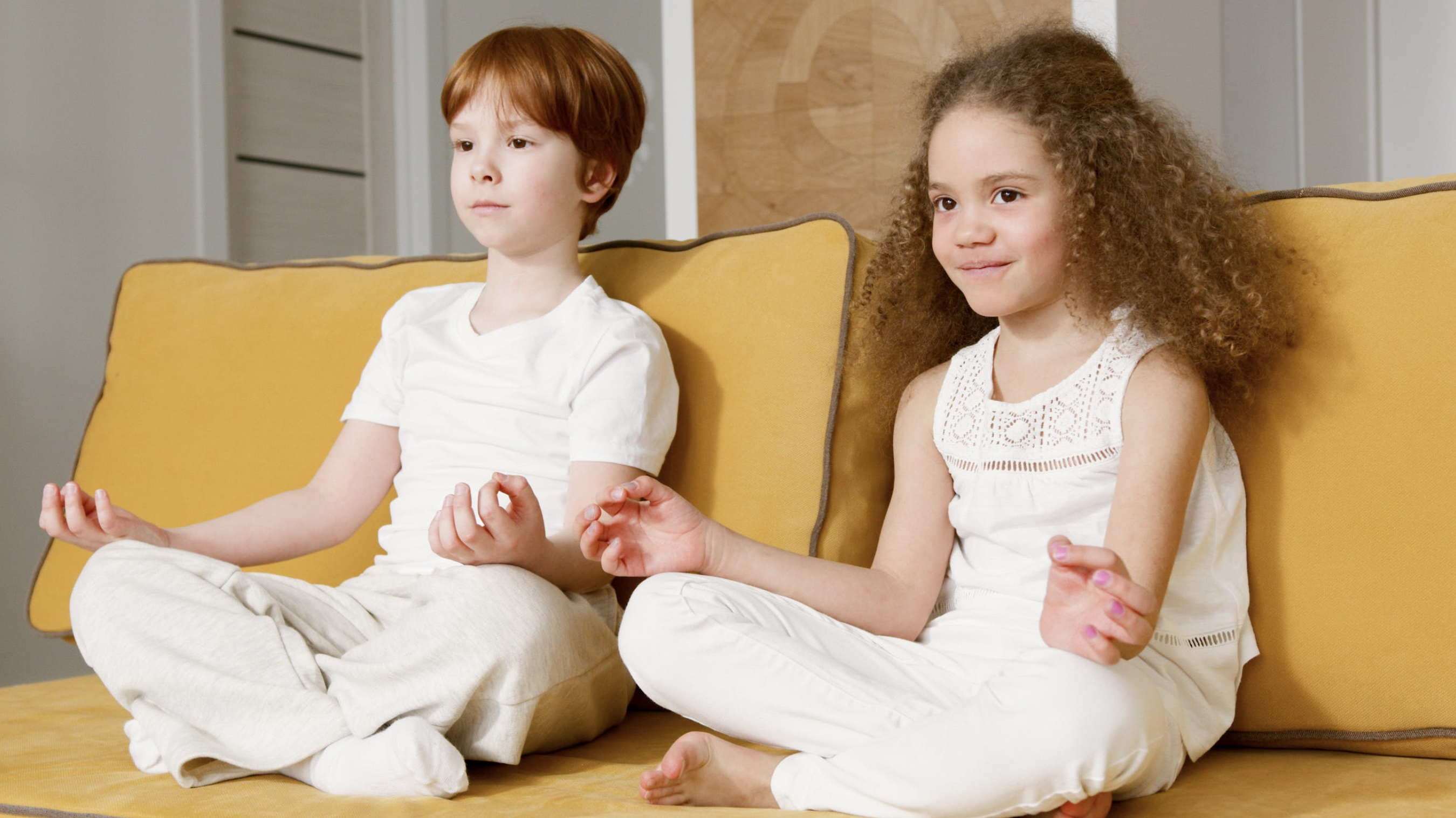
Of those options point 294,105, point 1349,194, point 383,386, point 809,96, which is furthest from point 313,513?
point 294,105

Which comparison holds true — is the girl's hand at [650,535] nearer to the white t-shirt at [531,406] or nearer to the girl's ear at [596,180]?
the white t-shirt at [531,406]

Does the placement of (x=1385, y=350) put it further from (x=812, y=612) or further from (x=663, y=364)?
(x=663, y=364)

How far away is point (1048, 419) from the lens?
1037 mm

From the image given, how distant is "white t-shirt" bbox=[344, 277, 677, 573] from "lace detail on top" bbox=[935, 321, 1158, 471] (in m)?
0.27

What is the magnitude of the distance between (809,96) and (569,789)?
4.60ft

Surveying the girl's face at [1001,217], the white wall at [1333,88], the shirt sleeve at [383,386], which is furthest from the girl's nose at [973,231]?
the white wall at [1333,88]

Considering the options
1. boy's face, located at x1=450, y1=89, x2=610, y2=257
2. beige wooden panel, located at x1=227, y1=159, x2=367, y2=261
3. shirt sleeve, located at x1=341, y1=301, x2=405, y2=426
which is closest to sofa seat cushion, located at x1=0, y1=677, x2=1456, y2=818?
shirt sleeve, located at x1=341, y1=301, x2=405, y2=426

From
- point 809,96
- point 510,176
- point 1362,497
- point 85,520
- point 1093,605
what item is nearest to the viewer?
point 1093,605

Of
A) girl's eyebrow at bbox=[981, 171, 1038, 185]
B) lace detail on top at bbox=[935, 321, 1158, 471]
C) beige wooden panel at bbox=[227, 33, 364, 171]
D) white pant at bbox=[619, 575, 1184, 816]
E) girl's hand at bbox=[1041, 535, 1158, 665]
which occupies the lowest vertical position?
white pant at bbox=[619, 575, 1184, 816]

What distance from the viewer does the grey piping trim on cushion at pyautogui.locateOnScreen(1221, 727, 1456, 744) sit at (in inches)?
38.4

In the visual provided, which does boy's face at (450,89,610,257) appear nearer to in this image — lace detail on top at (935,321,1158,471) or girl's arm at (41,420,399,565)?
girl's arm at (41,420,399,565)

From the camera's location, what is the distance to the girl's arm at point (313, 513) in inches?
48.9

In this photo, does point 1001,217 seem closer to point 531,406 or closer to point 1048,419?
point 1048,419

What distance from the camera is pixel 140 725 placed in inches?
38.6
